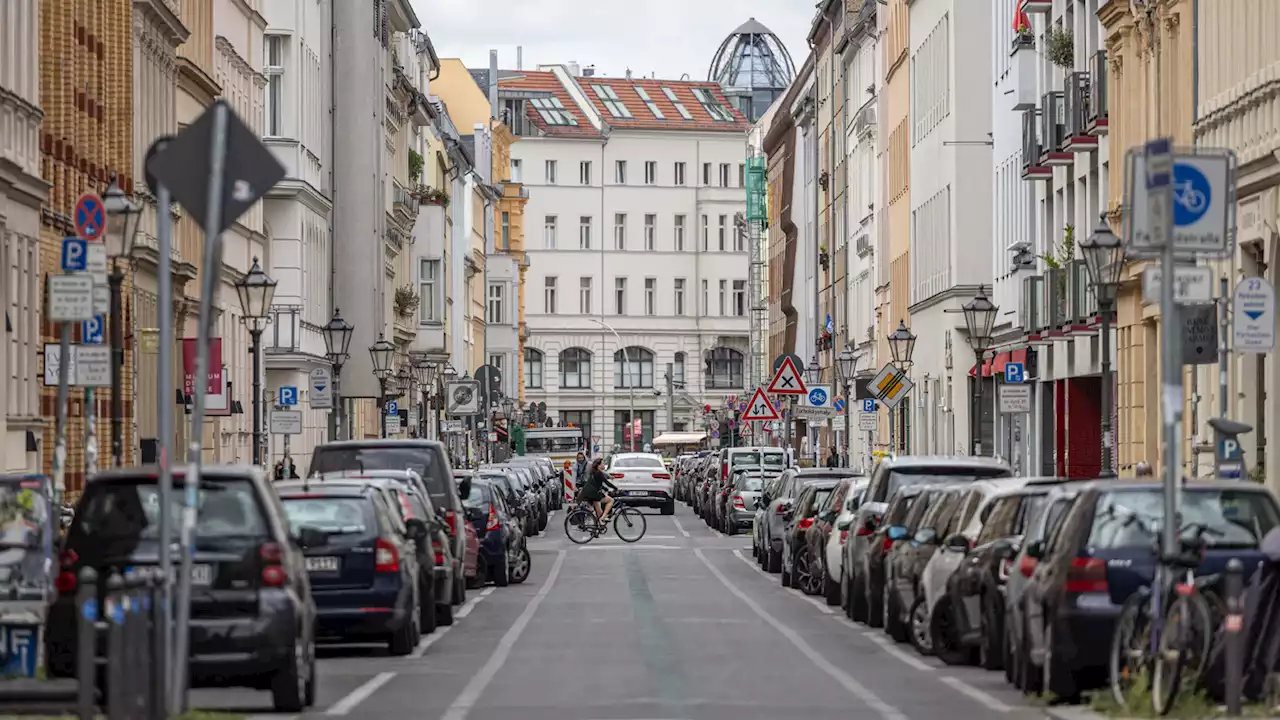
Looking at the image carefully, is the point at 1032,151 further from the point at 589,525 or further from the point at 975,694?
the point at 975,694

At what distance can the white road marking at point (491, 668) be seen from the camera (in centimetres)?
1712

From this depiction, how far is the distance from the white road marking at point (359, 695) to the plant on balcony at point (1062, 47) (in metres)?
30.4

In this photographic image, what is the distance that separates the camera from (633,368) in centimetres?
17000

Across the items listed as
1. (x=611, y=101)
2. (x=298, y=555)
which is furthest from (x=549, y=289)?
(x=298, y=555)

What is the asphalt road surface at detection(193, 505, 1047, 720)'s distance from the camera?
17.1m

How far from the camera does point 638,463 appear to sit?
7731 cm

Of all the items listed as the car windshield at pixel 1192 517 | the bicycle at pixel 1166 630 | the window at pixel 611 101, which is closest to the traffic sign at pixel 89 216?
the car windshield at pixel 1192 517

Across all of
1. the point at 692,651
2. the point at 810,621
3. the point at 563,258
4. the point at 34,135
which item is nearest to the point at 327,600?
the point at 692,651

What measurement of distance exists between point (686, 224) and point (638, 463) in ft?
313

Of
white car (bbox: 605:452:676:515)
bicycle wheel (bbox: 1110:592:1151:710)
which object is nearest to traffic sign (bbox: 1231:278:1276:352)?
bicycle wheel (bbox: 1110:592:1151:710)

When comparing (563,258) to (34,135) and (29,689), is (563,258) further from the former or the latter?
(29,689)

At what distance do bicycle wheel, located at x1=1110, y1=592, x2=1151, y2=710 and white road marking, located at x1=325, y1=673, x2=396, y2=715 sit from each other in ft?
15.4

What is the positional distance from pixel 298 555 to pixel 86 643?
473 cm

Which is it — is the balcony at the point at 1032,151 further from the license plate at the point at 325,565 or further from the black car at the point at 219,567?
the black car at the point at 219,567
